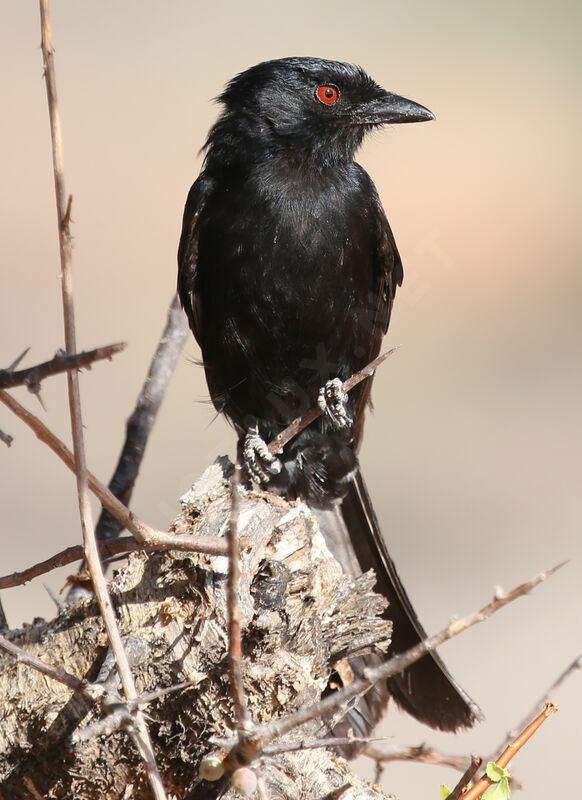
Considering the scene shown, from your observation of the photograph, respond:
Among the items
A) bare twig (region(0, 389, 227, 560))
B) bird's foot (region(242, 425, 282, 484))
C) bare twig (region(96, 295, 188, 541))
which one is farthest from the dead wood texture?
bird's foot (region(242, 425, 282, 484))

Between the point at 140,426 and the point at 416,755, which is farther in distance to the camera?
the point at 140,426

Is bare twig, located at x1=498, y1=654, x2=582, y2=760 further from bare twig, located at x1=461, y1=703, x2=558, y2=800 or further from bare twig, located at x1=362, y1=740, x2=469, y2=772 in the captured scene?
bare twig, located at x1=362, y1=740, x2=469, y2=772

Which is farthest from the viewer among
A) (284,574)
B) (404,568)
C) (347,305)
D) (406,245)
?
(406,245)

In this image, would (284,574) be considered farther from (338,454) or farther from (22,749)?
(338,454)

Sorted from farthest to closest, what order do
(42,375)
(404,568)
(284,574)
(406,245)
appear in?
(406,245), (404,568), (284,574), (42,375)

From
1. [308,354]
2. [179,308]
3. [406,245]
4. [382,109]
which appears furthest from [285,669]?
[406,245]

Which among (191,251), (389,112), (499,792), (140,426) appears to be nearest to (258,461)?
(140,426)

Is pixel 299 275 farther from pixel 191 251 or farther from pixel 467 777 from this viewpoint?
pixel 467 777
